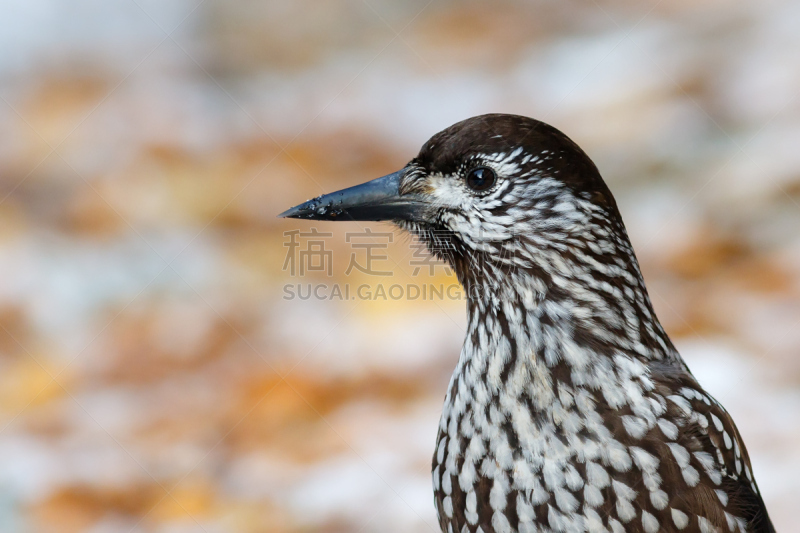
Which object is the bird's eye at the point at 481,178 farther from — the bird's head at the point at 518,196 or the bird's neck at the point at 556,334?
the bird's neck at the point at 556,334

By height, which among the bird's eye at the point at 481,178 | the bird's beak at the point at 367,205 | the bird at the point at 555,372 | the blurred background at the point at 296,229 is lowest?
the bird at the point at 555,372

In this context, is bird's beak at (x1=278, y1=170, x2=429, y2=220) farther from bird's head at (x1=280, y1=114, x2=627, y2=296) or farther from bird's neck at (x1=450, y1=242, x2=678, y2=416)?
bird's neck at (x1=450, y1=242, x2=678, y2=416)

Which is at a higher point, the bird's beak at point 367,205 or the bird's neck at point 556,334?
the bird's beak at point 367,205

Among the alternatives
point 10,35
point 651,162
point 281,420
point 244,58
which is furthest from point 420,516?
point 10,35

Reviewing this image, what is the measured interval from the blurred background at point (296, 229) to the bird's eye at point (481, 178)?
157cm

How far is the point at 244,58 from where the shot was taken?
4680 mm

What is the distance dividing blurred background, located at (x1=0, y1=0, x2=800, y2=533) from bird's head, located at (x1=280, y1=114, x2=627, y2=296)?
1509mm

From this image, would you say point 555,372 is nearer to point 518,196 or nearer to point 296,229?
point 518,196

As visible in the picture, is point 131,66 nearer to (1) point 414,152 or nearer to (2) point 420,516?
(1) point 414,152

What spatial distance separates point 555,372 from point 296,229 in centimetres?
233

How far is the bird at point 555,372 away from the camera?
1828mm

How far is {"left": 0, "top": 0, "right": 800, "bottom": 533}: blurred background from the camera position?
3.29 m

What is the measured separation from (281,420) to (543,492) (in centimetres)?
186

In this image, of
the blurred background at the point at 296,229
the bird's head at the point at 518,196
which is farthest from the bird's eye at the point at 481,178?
A: the blurred background at the point at 296,229
